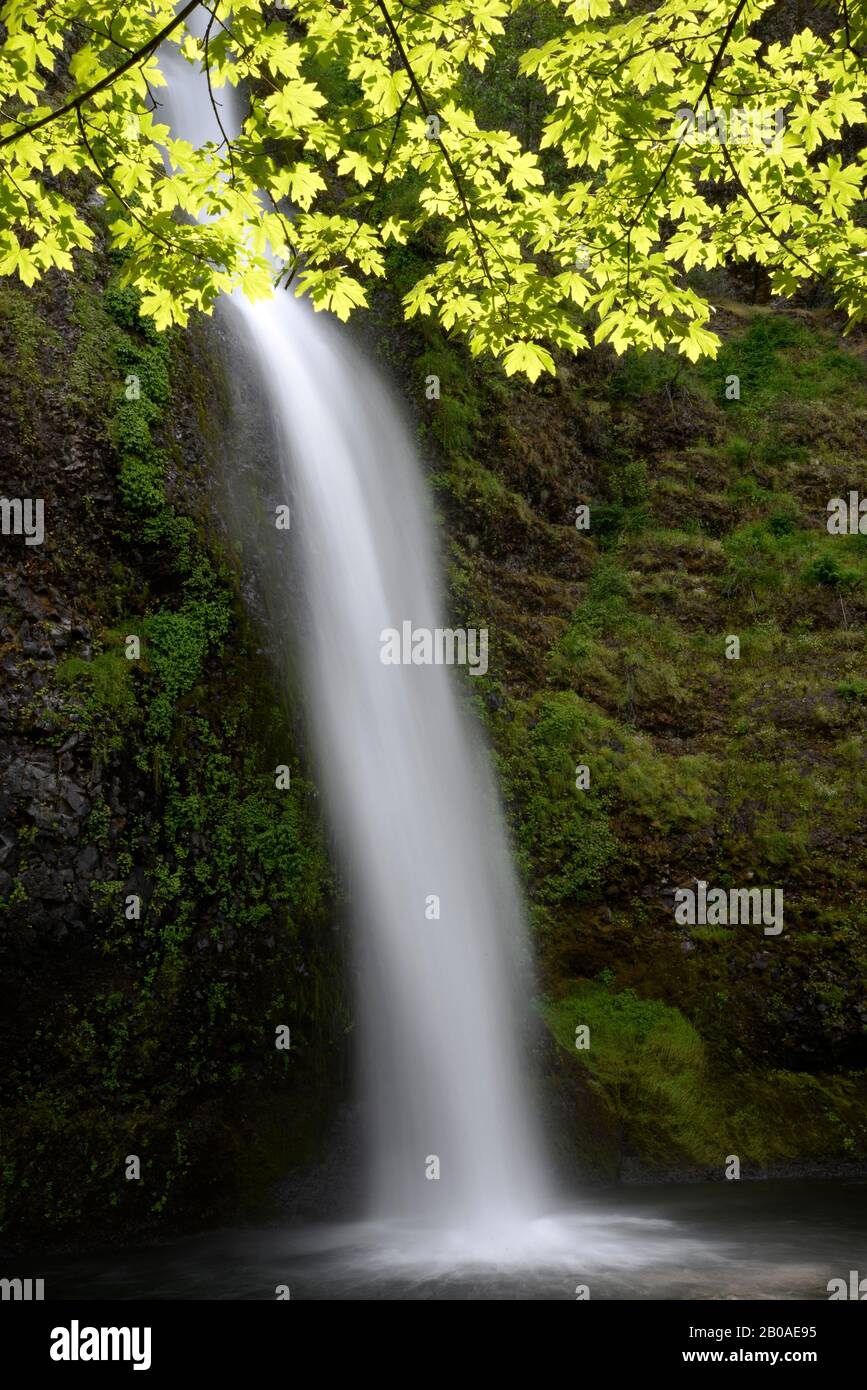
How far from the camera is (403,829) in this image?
834cm

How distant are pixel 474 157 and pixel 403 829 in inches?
219

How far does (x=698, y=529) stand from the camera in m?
13.2

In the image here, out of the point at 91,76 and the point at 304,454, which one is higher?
the point at 304,454

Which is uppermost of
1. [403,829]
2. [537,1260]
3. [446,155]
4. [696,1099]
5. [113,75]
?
[446,155]

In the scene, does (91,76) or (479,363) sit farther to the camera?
(479,363)

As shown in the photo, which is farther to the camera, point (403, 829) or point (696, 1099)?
point (403, 829)

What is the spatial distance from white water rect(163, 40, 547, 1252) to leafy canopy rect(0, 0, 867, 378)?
13.8 ft

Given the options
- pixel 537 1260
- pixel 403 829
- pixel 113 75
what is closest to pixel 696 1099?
pixel 537 1260

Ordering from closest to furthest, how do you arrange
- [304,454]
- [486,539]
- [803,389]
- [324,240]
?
[324,240] < [304,454] < [486,539] < [803,389]

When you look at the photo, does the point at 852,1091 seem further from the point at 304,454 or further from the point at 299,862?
the point at 304,454

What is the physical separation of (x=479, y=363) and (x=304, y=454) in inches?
169

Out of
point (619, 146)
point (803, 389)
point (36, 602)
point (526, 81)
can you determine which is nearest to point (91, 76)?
point (619, 146)

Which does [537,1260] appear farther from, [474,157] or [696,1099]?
[474,157]

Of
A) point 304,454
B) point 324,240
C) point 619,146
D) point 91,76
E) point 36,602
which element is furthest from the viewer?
point 304,454
